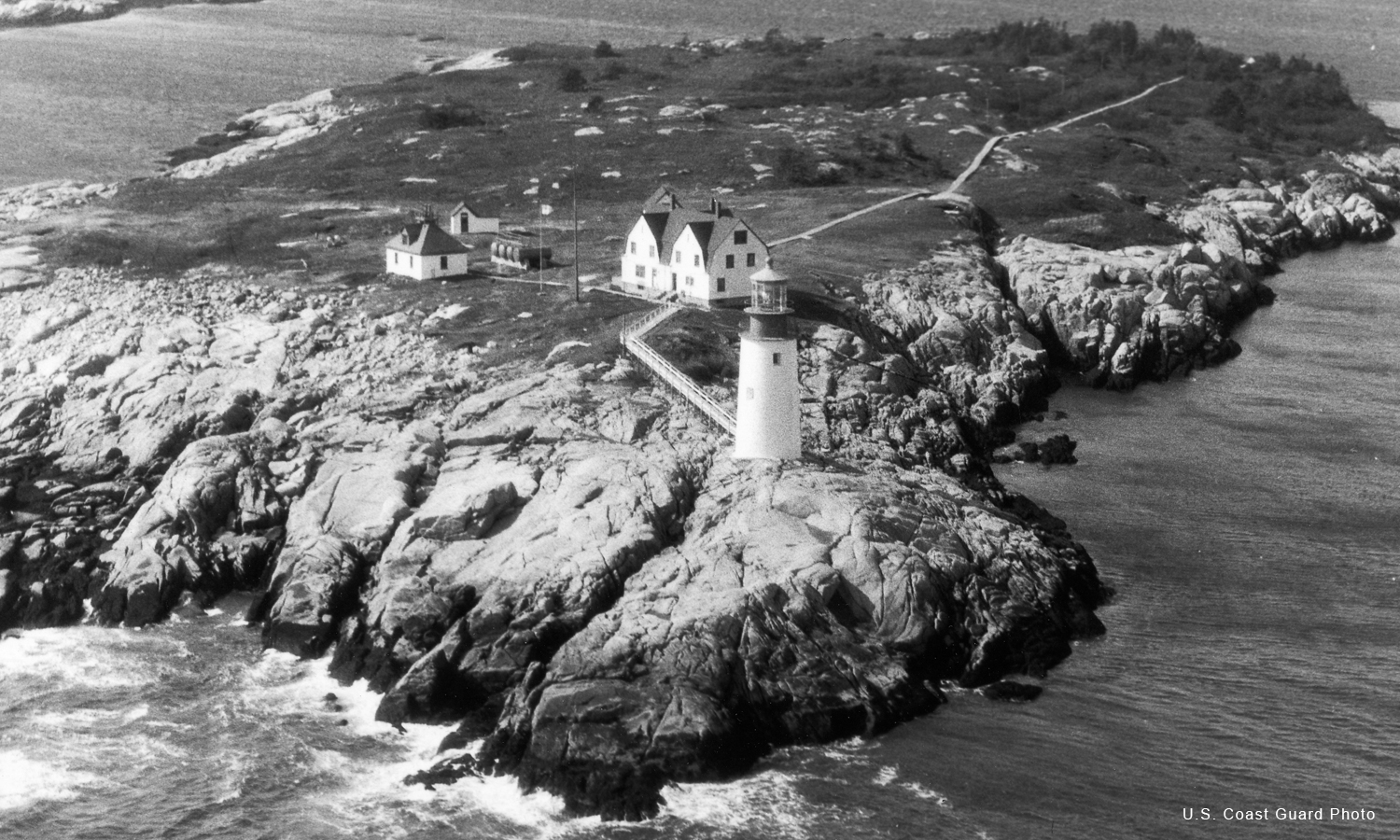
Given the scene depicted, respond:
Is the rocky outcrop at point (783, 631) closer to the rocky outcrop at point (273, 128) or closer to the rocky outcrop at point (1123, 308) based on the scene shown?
the rocky outcrop at point (1123, 308)

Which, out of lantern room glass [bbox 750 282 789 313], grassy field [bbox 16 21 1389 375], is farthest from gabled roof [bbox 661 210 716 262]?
lantern room glass [bbox 750 282 789 313]

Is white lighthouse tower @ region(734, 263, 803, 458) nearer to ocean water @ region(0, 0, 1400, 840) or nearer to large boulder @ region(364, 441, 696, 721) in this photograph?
large boulder @ region(364, 441, 696, 721)

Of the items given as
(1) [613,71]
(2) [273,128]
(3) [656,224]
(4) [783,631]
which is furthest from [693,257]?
(1) [613,71]

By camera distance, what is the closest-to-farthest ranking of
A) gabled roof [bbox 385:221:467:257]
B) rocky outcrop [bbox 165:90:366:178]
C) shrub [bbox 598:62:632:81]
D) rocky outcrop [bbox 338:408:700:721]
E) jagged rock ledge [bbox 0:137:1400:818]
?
jagged rock ledge [bbox 0:137:1400:818] < rocky outcrop [bbox 338:408:700:721] < gabled roof [bbox 385:221:467:257] < rocky outcrop [bbox 165:90:366:178] < shrub [bbox 598:62:632:81]

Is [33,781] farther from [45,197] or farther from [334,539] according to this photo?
[45,197]

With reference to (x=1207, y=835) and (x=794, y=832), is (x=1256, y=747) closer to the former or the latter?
(x=1207, y=835)

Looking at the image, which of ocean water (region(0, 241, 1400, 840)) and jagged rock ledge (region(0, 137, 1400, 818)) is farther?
jagged rock ledge (region(0, 137, 1400, 818))
